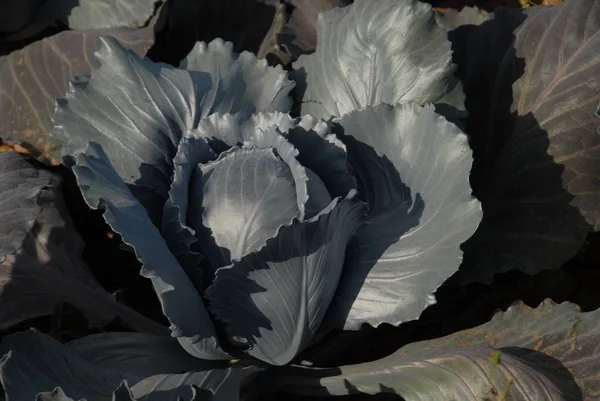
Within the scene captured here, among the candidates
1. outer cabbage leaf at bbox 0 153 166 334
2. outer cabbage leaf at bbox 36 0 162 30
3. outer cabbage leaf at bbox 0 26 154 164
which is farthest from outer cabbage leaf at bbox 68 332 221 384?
outer cabbage leaf at bbox 36 0 162 30

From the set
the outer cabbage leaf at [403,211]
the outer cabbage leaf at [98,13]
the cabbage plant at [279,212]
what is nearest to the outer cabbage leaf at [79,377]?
the cabbage plant at [279,212]

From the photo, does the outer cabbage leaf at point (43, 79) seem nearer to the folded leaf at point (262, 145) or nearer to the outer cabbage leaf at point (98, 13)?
the outer cabbage leaf at point (98, 13)

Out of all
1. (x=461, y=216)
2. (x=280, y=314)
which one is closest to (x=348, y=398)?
(x=280, y=314)

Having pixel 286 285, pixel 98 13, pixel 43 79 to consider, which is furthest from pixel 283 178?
pixel 98 13

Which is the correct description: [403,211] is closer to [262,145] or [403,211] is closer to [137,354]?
[262,145]

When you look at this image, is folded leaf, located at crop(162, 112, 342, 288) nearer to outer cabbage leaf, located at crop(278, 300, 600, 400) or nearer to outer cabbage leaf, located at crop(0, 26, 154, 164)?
outer cabbage leaf, located at crop(278, 300, 600, 400)
